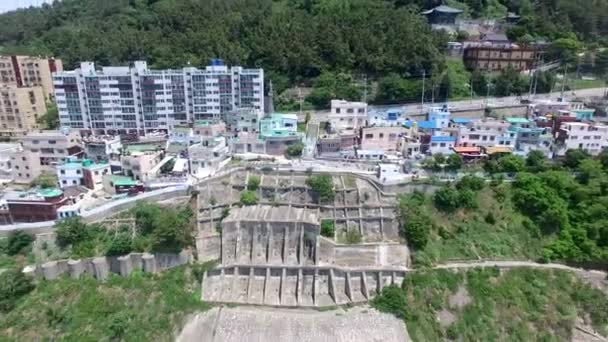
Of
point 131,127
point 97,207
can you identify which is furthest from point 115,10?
point 97,207

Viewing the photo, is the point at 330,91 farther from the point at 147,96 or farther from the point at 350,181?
the point at 147,96

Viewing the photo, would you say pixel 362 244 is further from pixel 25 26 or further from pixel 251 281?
pixel 25 26

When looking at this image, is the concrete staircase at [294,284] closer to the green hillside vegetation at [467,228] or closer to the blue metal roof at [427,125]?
the green hillside vegetation at [467,228]

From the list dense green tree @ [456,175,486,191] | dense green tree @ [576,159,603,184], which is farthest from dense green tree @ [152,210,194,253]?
dense green tree @ [576,159,603,184]

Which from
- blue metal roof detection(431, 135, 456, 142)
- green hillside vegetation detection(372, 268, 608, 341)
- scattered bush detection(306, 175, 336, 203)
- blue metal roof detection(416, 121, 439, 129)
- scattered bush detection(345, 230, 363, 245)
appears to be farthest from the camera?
blue metal roof detection(416, 121, 439, 129)

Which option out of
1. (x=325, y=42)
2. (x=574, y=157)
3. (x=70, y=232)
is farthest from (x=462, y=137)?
(x=70, y=232)

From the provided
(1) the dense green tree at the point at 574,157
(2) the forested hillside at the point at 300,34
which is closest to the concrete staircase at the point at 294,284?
(1) the dense green tree at the point at 574,157

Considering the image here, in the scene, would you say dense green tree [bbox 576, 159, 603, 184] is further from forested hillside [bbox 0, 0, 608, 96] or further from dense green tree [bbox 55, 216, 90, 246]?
dense green tree [bbox 55, 216, 90, 246]
